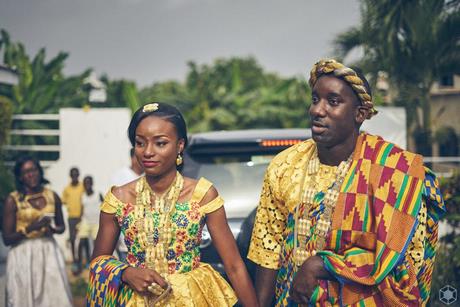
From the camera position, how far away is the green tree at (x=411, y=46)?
1234 centimetres

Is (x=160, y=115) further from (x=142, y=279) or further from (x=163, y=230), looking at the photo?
(x=142, y=279)

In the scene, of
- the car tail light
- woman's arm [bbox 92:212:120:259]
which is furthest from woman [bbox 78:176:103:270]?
woman's arm [bbox 92:212:120:259]

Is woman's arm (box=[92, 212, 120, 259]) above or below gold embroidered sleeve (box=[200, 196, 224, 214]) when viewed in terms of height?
below

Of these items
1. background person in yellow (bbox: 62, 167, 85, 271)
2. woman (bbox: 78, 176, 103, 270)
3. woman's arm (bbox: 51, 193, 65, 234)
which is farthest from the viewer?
background person in yellow (bbox: 62, 167, 85, 271)

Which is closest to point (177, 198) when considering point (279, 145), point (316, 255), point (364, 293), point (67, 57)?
point (316, 255)

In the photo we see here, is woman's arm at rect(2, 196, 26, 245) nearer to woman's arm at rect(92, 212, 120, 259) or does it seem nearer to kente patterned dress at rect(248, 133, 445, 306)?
woman's arm at rect(92, 212, 120, 259)

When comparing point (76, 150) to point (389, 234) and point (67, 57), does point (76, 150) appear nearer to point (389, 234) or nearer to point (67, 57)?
point (67, 57)

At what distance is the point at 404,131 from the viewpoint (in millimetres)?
14188

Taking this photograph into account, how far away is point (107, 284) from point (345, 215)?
43.8 inches

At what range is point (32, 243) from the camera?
6887 millimetres

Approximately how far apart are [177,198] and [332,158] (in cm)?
74

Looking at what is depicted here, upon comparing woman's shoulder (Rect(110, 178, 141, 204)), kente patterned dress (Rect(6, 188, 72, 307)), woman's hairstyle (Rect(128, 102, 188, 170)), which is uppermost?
woman's hairstyle (Rect(128, 102, 188, 170))

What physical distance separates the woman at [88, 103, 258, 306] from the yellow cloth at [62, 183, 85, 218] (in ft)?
30.9

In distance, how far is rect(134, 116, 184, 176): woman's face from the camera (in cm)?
359
